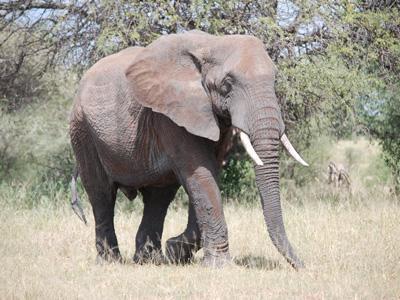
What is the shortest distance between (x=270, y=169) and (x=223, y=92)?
0.82 meters

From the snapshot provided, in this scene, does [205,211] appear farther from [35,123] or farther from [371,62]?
[35,123]

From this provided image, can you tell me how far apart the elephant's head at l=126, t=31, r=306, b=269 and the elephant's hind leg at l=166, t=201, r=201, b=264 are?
3.43ft

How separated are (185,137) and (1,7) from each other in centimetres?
734

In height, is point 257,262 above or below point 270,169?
below

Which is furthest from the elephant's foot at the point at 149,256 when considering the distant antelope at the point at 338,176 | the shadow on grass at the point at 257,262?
the distant antelope at the point at 338,176

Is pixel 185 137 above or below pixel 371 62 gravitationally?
above

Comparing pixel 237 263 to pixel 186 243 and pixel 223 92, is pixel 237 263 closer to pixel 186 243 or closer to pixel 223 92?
pixel 186 243

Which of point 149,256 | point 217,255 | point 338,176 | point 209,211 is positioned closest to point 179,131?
point 209,211

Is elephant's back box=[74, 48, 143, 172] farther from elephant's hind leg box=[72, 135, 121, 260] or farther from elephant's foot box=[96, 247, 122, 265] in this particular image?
elephant's foot box=[96, 247, 122, 265]

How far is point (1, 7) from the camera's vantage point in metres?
14.0

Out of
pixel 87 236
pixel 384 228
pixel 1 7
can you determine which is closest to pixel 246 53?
pixel 384 228

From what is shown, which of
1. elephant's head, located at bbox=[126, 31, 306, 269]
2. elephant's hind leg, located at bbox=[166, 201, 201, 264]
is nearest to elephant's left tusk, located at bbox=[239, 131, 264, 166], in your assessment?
elephant's head, located at bbox=[126, 31, 306, 269]

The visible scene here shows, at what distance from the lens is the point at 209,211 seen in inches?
299

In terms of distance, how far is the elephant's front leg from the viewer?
759cm
